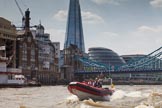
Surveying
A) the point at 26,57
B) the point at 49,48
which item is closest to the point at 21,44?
the point at 26,57

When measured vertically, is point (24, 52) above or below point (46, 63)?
above

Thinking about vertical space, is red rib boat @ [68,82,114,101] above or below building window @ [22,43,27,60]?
below

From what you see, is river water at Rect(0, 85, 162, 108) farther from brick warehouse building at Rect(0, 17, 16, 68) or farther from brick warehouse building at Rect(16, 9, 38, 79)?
brick warehouse building at Rect(16, 9, 38, 79)

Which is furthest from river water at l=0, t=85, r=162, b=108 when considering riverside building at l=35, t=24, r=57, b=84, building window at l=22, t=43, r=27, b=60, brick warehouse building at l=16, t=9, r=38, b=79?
riverside building at l=35, t=24, r=57, b=84

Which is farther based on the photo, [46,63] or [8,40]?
[46,63]

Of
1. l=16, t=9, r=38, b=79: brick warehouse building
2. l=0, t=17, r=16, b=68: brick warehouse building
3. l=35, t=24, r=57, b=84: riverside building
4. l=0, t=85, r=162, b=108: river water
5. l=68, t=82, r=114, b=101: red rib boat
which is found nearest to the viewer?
l=0, t=85, r=162, b=108: river water

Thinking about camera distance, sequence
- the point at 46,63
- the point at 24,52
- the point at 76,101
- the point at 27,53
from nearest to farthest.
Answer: the point at 76,101, the point at 24,52, the point at 27,53, the point at 46,63

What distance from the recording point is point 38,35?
6900 inches

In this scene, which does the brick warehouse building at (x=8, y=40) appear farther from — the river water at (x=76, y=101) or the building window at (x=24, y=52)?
the river water at (x=76, y=101)

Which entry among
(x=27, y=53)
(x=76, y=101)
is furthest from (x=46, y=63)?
(x=76, y=101)

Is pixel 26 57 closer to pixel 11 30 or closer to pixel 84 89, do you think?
pixel 11 30

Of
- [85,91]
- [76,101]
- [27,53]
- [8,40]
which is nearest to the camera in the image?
[76,101]

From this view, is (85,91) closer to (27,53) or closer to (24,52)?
(24,52)

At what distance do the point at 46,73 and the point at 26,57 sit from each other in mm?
15634
